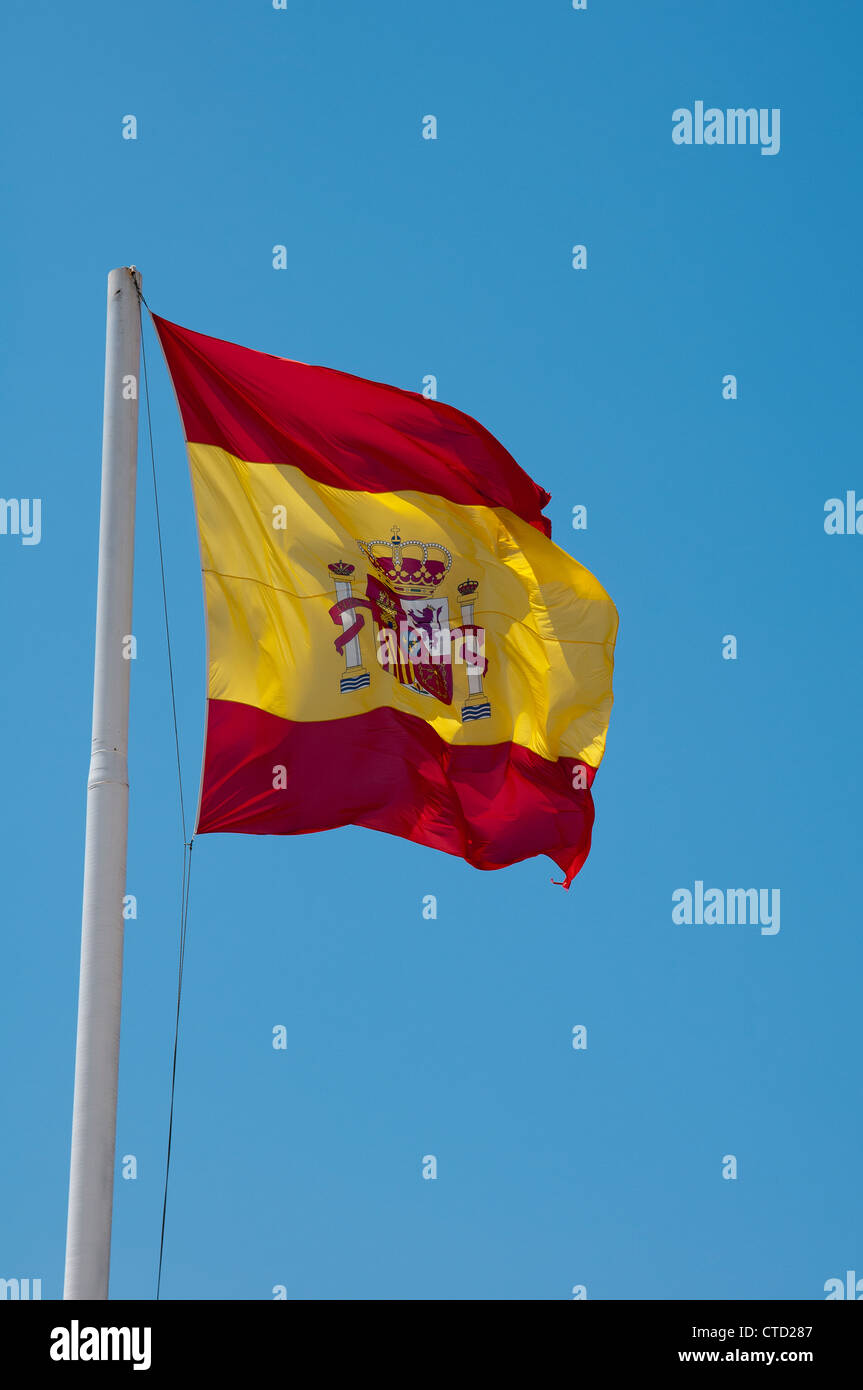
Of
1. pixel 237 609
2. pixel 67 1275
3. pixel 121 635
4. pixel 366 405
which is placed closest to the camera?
pixel 67 1275

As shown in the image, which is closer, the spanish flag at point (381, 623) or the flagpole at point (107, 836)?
the flagpole at point (107, 836)

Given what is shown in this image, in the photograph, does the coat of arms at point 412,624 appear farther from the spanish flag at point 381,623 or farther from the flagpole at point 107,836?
the flagpole at point 107,836

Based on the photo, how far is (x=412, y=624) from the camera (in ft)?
58.3

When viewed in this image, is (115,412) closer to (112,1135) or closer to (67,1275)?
(112,1135)

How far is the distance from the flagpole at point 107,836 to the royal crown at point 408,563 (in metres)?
2.95

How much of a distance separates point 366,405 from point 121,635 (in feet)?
15.3

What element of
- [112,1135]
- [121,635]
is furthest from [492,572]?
[112,1135]

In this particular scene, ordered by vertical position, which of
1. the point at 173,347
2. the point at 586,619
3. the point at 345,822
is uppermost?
the point at 173,347

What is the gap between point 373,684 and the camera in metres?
17.1
